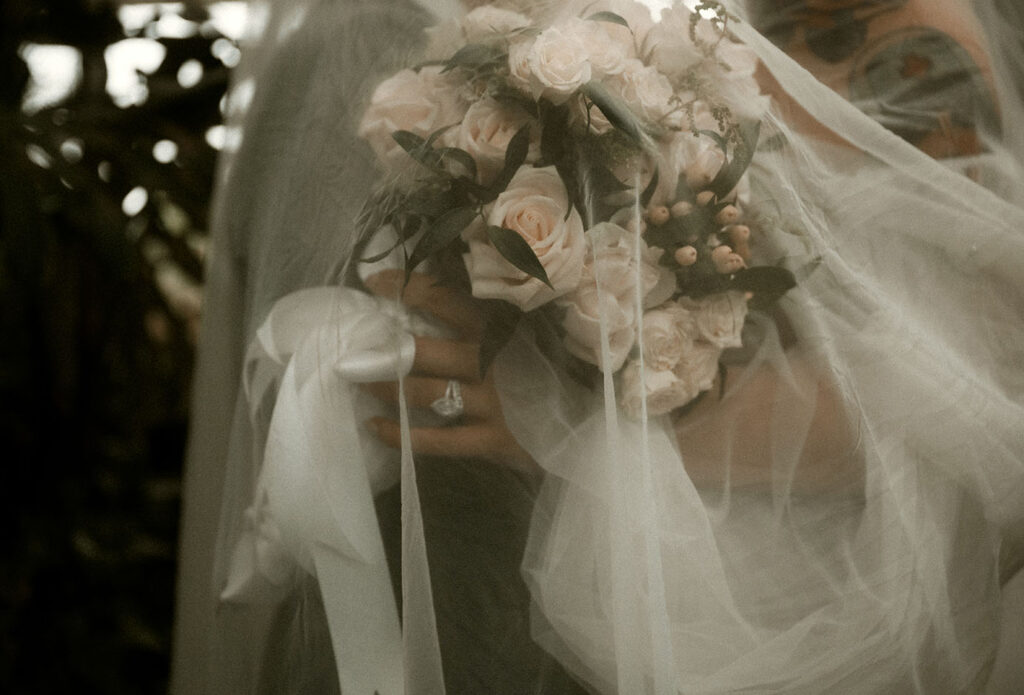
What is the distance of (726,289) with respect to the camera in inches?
23.1

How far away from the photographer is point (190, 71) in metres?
1.40

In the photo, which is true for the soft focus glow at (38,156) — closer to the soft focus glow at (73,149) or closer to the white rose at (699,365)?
the soft focus glow at (73,149)

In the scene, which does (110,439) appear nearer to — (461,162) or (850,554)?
(461,162)

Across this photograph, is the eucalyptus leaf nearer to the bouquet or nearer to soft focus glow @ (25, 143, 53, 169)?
the bouquet

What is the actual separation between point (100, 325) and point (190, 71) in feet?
1.63

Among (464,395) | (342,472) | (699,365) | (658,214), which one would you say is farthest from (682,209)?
(342,472)

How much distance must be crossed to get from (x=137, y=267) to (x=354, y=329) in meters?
0.83

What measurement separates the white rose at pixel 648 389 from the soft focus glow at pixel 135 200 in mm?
1065

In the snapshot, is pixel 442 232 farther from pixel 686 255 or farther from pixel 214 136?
pixel 214 136

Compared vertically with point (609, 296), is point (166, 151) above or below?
below

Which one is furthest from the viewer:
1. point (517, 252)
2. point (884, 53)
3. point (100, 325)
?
point (100, 325)

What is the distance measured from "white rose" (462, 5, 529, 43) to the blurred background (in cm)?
85

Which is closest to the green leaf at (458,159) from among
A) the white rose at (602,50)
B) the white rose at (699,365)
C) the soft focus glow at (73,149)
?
the white rose at (602,50)

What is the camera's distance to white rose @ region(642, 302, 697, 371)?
0.56m
